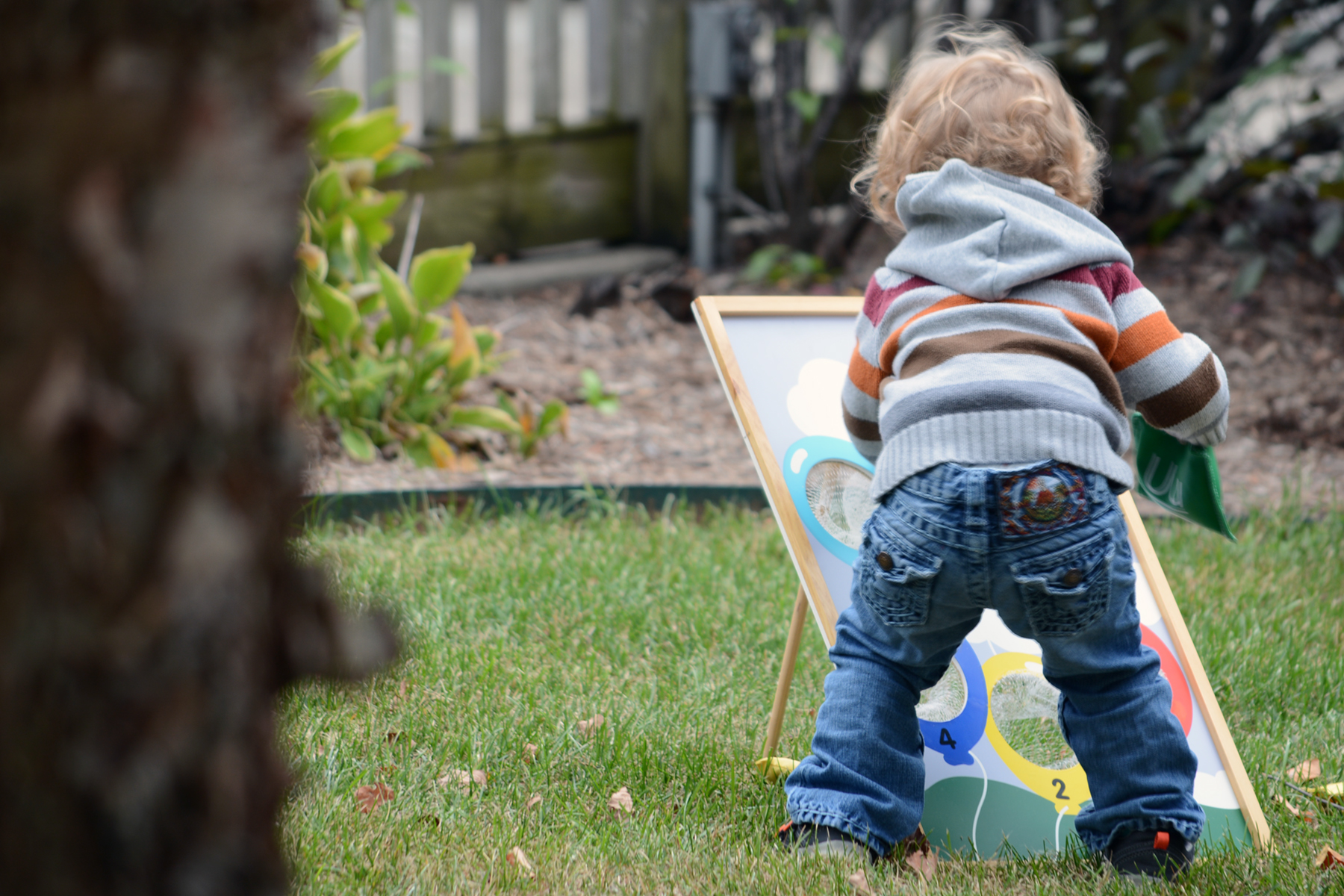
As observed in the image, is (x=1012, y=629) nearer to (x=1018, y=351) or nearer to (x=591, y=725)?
(x=1018, y=351)

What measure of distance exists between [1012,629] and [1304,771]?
90 centimetres

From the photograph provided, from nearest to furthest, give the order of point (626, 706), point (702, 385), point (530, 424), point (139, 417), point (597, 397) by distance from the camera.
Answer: point (139, 417) → point (626, 706) → point (530, 424) → point (597, 397) → point (702, 385)

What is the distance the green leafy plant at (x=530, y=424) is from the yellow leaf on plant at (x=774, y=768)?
2073 mm

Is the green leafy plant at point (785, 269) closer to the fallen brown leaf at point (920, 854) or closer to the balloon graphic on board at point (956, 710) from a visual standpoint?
the balloon graphic on board at point (956, 710)

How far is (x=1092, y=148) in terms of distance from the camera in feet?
7.13

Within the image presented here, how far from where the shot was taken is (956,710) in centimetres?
226

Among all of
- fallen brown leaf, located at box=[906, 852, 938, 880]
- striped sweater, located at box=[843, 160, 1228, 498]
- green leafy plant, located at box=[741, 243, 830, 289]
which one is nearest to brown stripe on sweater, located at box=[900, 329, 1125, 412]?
striped sweater, located at box=[843, 160, 1228, 498]

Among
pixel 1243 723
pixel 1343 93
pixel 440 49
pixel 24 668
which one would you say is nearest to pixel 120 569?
pixel 24 668

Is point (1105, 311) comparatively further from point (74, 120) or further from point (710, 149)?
point (710, 149)

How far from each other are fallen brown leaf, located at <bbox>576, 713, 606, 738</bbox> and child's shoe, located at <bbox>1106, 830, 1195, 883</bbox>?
3.10 ft

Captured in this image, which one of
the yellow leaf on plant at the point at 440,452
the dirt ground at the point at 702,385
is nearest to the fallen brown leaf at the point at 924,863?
the dirt ground at the point at 702,385

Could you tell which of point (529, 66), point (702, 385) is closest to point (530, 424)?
point (702, 385)

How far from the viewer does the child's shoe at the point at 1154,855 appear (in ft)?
6.33

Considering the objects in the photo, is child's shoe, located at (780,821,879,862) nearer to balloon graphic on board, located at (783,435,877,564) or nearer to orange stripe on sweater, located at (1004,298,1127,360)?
balloon graphic on board, located at (783,435,877,564)
